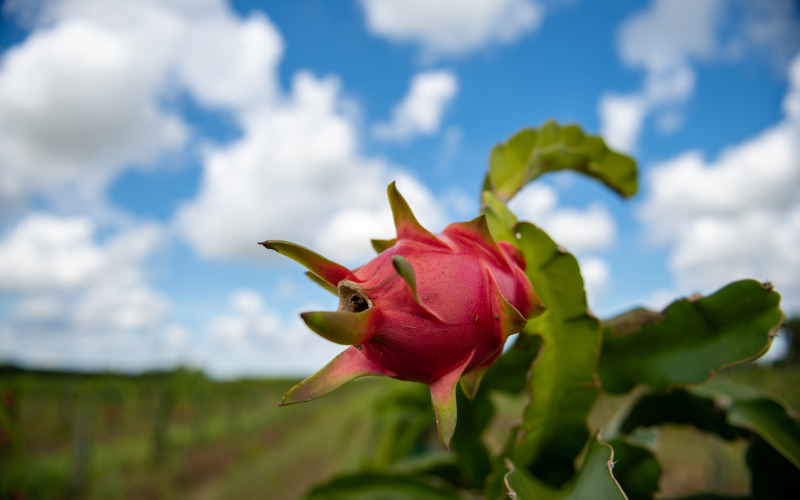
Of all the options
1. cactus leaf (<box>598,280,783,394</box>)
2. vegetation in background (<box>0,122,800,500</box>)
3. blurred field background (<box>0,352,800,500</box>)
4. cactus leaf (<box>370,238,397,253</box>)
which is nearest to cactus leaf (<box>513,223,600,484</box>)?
vegetation in background (<box>0,122,800,500</box>)

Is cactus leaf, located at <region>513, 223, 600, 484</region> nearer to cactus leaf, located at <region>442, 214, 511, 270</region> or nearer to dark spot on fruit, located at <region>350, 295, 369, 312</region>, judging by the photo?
cactus leaf, located at <region>442, 214, 511, 270</region>

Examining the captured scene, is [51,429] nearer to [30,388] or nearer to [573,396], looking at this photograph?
[30,388]

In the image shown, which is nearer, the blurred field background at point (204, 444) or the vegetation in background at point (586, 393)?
the vegetation in background at point (586, 393)

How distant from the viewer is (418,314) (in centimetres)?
44

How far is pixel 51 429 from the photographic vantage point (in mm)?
12469

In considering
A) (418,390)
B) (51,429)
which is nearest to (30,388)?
(51,429)

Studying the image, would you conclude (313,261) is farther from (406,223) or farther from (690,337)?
(690,337)

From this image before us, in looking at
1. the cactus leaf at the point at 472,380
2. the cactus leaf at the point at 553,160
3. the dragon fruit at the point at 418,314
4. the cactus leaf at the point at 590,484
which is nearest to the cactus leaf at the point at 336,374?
the dragon fruit at the point at 418,314

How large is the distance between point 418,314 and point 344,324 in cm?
8

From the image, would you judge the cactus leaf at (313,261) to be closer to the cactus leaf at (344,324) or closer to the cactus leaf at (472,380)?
the cactus leaf at (344,324)

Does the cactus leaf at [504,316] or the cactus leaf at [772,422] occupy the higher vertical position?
the cactus leaf at [504,316]

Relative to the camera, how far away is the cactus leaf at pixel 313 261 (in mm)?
449

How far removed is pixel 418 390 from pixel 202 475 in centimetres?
944

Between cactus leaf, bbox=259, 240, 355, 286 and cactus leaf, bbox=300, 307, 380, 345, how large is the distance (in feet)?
0.20
